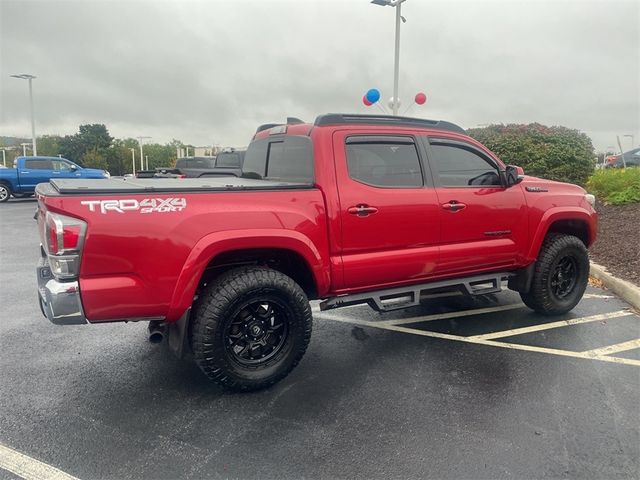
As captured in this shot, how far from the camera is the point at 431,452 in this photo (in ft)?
8.58

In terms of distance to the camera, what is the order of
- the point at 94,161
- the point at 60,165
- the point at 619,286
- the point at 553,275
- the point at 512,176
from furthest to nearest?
the point at 94,161, the point at 60,165, the point at 619,286, the point at 553,275, the point at 512,176

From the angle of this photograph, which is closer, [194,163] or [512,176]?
[512,176]

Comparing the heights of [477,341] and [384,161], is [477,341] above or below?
below

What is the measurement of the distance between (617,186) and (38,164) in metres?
20.5

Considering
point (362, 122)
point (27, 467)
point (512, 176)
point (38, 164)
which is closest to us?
point (27, 467)

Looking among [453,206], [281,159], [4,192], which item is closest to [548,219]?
[453,206]

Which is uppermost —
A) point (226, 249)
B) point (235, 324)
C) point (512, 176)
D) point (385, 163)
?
point (385, 163)

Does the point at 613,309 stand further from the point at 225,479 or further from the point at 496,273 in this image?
the point at 225,479

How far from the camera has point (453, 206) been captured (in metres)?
4.05

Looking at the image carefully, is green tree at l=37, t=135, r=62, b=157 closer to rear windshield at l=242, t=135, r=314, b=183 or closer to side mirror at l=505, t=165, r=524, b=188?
rear windshield at l=242, t=135, r=314, b=183

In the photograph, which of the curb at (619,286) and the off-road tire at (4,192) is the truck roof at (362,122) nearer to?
the curb at (619,286)

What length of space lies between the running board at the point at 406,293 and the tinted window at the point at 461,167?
924mm

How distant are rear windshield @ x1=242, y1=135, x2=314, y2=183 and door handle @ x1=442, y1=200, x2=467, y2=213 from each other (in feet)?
4.15

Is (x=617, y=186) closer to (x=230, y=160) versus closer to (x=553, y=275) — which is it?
(x=553, y=275)
